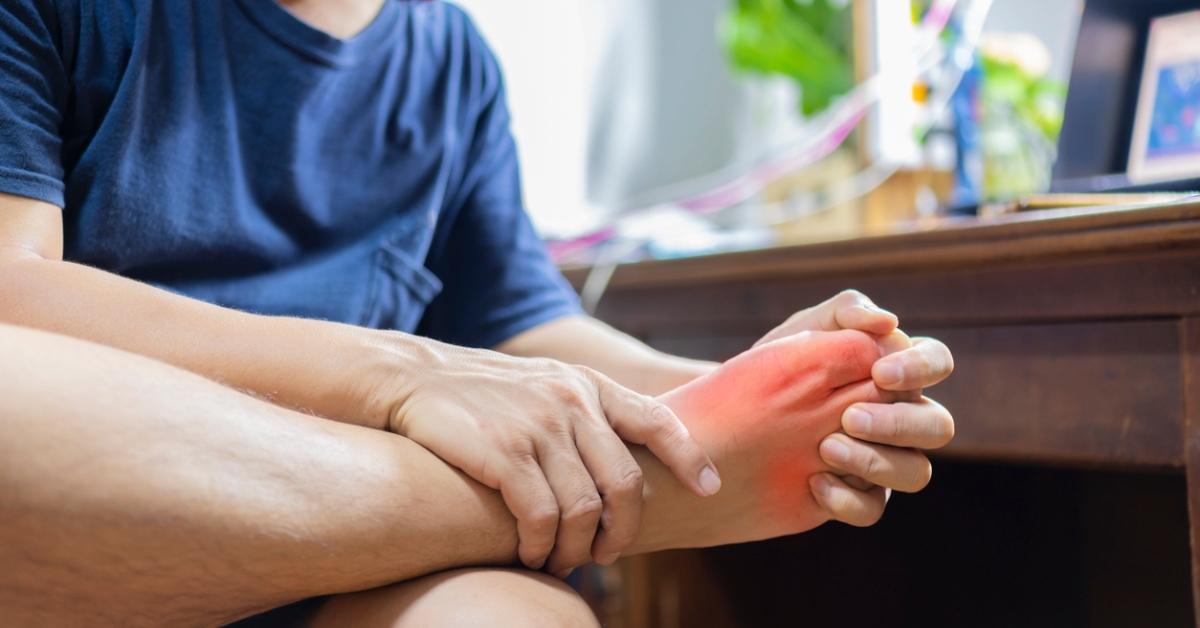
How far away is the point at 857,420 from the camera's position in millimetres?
639

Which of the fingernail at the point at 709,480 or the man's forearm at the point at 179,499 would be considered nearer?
the man's forearm at the point at 179,499

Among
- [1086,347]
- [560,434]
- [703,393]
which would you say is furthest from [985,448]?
[560,434]

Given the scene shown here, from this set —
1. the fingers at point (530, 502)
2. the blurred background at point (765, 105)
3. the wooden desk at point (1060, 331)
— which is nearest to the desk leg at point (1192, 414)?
the wooden desk at point (1060, 331)

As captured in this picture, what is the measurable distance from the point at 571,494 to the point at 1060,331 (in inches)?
16.0

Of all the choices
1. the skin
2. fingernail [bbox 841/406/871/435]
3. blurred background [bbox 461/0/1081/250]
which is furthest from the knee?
blurred background [bbox 461/0/1081/250]

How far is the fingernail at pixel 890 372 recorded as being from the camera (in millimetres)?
637

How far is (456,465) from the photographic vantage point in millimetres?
543

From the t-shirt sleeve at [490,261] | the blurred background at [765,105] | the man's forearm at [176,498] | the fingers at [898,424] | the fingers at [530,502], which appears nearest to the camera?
the man's forearm at [176,498]

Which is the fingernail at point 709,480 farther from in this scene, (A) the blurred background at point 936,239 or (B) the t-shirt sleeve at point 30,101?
(B) the t-shirt sleeve at point 30,101

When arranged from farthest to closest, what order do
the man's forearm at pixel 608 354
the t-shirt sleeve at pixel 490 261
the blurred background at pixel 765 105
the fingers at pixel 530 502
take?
the blurred background at pixel 765 105
the t-shirt sleeve at pixel 490 261
the man's forearm at pixel 608 354
the fingers at pixel 530 502

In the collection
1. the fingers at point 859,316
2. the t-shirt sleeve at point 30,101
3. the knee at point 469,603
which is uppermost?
the t-shirt sleeve at point 30,101

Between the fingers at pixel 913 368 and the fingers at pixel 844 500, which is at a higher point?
the fingers at pixel 913 368

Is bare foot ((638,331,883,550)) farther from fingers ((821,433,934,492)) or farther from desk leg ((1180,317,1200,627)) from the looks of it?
desk leg ((1180,317,1200,627))

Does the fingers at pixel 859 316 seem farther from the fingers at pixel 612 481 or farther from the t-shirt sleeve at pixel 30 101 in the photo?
the t-shirt sleeve at pixel 30 101
